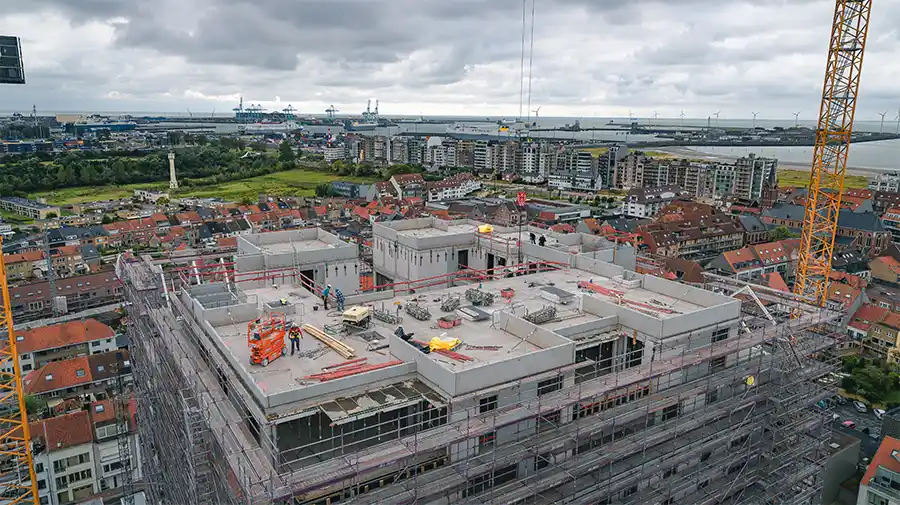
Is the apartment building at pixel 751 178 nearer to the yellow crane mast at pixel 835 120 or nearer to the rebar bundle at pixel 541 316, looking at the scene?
the yellow crane mast at pixel 835 120

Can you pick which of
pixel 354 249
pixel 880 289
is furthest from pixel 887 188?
pixel 354 249

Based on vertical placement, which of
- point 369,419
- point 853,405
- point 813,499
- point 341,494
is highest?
point 369,419

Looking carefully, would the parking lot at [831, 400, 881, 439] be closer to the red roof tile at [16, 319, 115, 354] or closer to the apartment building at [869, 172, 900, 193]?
the red roof tile at [16, 319, 115, 354]

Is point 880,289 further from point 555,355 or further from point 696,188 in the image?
point 696,188

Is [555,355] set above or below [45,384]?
above

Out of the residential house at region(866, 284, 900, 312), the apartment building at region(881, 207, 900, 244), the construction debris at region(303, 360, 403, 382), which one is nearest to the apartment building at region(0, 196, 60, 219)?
the construction debris at region(303, 360, 403, 382)

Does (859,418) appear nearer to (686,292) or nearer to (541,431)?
(686,292)
